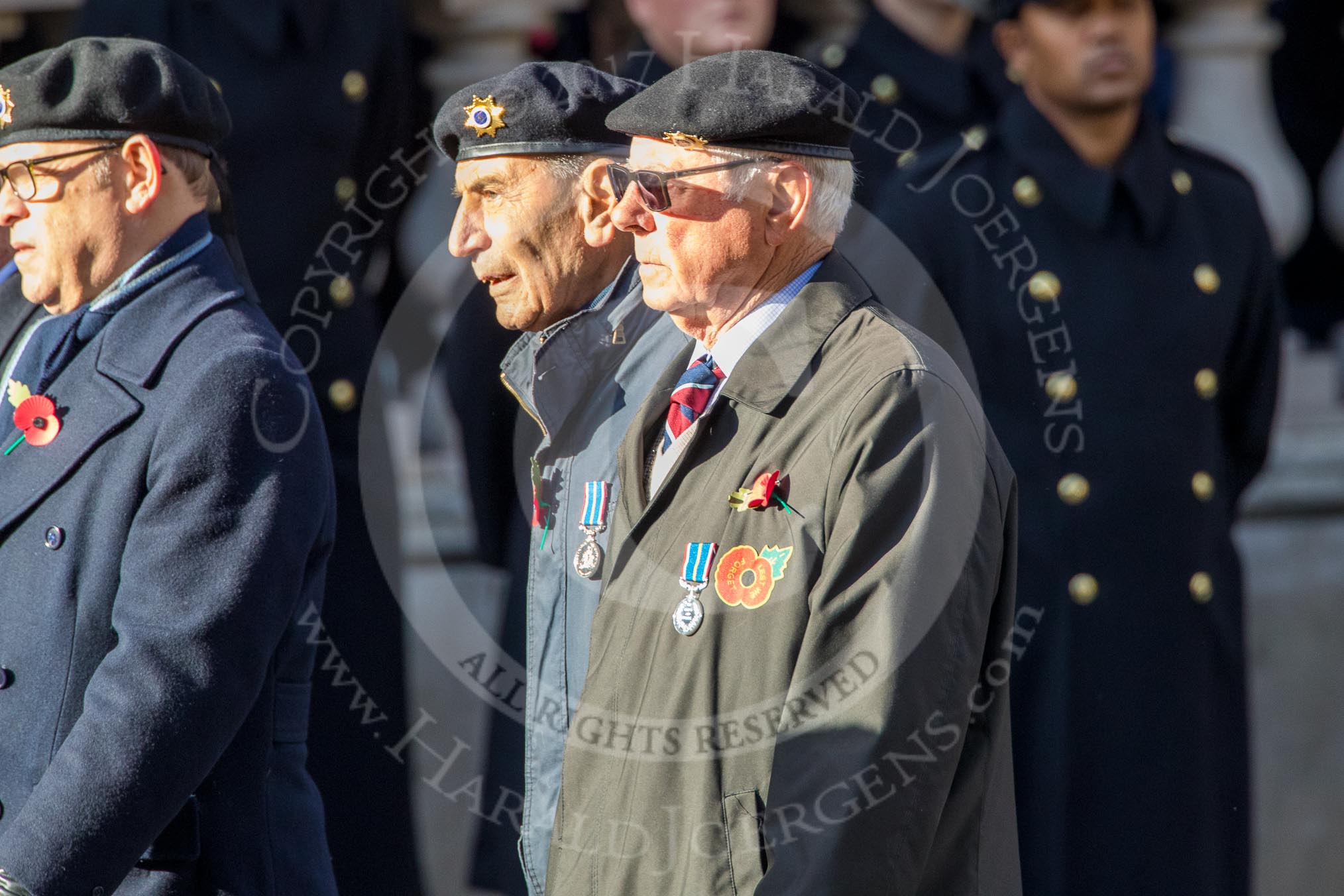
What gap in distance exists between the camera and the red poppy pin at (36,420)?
2.72m

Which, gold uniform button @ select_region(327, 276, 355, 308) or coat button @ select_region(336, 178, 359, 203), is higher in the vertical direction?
coat button @ select_region(336, 178, 359, 203)

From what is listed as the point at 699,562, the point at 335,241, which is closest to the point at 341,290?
the point at 335,241

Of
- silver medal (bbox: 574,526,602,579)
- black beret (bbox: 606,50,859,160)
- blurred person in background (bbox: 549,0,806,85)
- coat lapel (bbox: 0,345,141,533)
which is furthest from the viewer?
blurred person in background (bbox: 549,0,806,85)

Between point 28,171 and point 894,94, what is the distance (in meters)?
2.22

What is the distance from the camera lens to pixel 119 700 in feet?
8.29

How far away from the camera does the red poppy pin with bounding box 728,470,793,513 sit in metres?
2.34

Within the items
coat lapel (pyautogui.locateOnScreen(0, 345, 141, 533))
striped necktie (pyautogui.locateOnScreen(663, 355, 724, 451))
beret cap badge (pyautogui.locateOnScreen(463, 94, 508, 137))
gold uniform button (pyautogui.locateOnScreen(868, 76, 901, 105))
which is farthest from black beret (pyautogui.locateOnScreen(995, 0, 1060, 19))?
coat lapel (pyautogui.locateOnScreen(0, 345, 141, 533))

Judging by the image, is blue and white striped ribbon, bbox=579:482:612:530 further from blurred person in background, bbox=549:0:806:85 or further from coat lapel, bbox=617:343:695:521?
blurred person in background, bbox=549:0:806:85

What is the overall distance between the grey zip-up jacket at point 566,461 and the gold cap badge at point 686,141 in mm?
366

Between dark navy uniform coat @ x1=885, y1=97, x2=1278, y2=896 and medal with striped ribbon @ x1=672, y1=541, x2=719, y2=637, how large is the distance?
1731 millimetres

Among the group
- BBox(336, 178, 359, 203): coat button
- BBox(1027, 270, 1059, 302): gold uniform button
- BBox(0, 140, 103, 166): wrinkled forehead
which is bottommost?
BBox(336, 178, 359, 203): coat button

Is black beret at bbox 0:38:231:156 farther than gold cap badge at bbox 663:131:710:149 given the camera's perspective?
Yes

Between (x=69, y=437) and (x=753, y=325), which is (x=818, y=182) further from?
(x=69, y=437)

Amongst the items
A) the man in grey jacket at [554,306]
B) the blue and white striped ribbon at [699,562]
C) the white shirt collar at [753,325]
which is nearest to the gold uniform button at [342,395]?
the man in grey jacket at [554,306]
